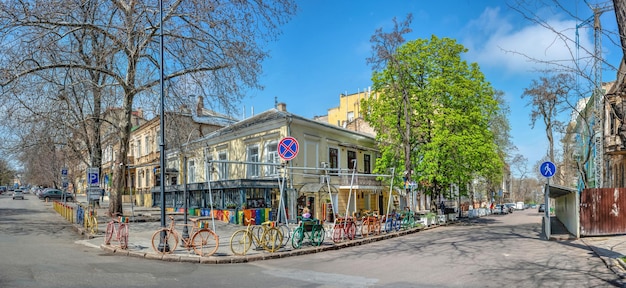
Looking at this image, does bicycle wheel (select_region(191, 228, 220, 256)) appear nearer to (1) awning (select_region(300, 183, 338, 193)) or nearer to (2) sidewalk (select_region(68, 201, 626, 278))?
(2) sidewalk (select_region(68, 201, 626, 278))

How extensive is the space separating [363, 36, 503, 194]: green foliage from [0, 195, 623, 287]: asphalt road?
12.6m

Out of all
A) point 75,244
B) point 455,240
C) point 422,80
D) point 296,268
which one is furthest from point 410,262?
point 422,80

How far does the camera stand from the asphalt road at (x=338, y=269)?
8516mm

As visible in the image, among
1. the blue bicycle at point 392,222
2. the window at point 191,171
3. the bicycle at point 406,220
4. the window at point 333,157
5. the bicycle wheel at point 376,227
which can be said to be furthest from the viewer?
the window at point 191,171

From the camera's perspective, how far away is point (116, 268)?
988 centimetres

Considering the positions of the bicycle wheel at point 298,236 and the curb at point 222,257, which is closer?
the curb at point 222,257

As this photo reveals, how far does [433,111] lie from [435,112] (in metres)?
Answer: 2.07

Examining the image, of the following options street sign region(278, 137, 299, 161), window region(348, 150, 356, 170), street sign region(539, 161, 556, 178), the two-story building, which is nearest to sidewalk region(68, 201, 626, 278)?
street sign region(539, 161, 556, 178)

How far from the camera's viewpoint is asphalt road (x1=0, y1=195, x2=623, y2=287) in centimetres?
852

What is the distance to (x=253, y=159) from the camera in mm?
29422

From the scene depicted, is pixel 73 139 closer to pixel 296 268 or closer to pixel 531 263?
pixel 296 268

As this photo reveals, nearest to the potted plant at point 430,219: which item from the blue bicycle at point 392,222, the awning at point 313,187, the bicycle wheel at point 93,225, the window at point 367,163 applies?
the blue bicycle at point 392,222

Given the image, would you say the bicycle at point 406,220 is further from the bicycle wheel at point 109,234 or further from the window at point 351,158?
the bicycle wheel at point 109,234

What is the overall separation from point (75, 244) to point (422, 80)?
2220 centimetres
